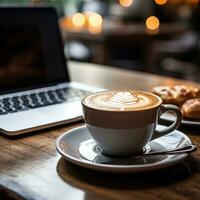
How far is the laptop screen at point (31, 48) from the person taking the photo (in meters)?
0.95

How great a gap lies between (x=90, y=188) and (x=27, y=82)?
1.75 ft

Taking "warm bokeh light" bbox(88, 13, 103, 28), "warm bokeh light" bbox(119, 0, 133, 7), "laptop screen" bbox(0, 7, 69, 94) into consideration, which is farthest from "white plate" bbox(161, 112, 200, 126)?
"warm bokeh light" bbox(119, 0, 133, 7)

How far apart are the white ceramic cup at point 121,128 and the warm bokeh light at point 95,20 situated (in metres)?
3.23

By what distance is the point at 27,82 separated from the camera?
942 millimetres

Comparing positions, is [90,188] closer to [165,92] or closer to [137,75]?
[165,92]

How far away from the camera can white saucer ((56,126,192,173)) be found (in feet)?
1.54

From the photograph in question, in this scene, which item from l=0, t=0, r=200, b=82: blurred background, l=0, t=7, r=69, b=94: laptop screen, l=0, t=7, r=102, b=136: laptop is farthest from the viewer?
l=0, t=0, r=200, b=82: blurred background

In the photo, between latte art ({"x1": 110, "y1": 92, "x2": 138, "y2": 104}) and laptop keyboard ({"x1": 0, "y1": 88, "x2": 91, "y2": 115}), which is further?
laptop keyboard ({"x1": 0, "y1": 88, "x2": 91, "y2": 115})

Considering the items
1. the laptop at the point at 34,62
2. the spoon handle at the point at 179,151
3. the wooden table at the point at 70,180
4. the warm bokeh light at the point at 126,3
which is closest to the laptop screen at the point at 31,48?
the laptop at the point at 34,62

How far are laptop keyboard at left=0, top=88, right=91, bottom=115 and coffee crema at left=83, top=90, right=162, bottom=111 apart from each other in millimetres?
237

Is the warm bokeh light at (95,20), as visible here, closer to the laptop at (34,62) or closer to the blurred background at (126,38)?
the blurred background at (126,38)

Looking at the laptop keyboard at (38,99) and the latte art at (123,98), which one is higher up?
the latte art at (123,98)

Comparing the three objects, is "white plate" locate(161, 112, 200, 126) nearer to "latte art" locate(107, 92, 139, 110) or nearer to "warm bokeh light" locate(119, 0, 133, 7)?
"latte art" locate(107, 92, 139, 110)

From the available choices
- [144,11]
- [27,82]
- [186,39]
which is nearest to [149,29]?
[186,39]
